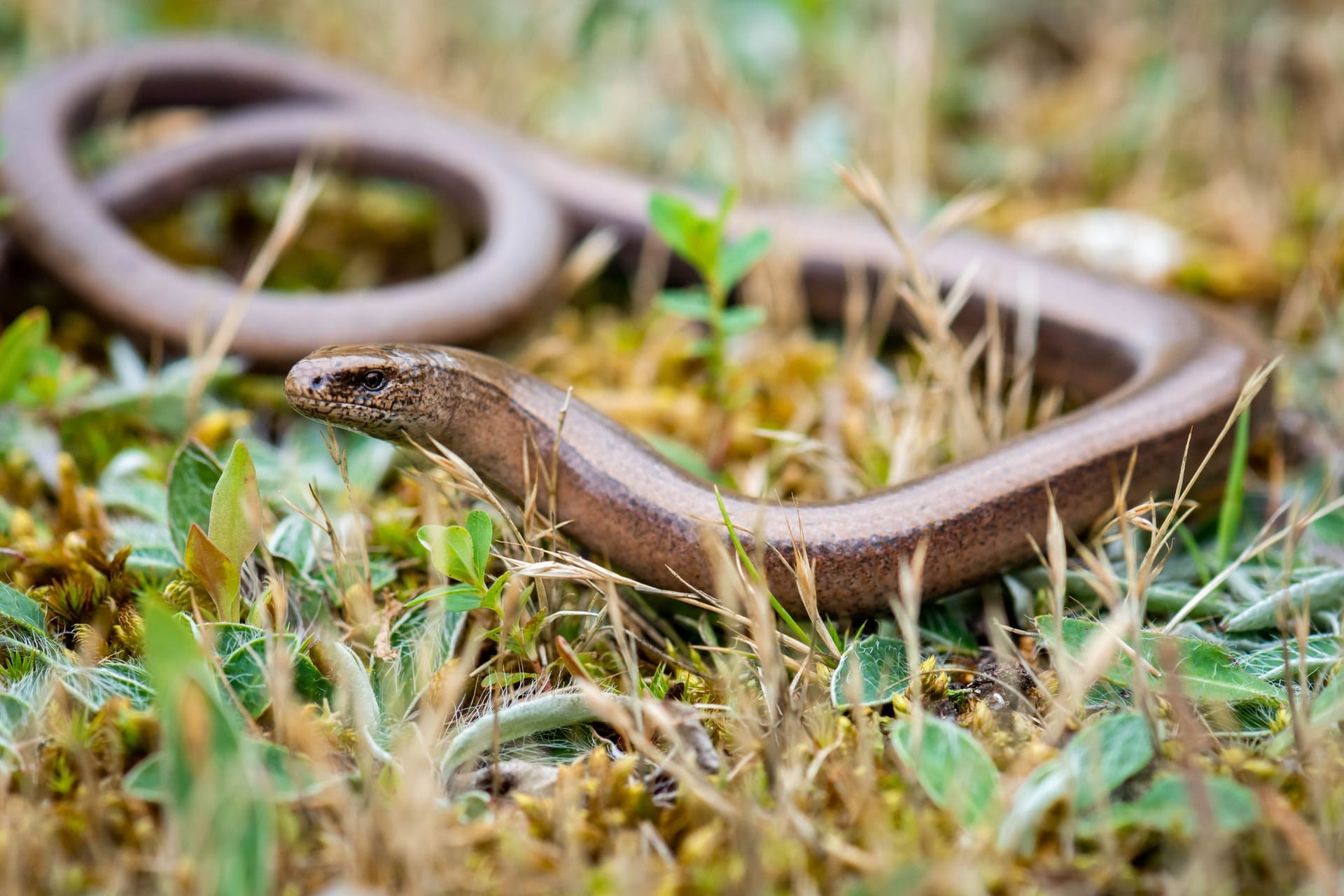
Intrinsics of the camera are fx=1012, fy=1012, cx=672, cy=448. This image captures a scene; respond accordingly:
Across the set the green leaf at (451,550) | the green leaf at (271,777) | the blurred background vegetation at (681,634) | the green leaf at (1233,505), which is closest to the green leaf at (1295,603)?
the blurred background vegetation at (681,634)

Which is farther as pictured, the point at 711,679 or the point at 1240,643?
the point at 1240,643

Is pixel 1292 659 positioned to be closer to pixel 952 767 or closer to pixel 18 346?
pixel 952 767

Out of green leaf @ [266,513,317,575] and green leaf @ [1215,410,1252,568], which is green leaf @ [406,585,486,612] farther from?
green leaf @ [1215,410,1252,568]

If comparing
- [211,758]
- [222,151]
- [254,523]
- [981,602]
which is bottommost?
[981,602]

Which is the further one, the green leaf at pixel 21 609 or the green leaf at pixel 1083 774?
the green leaf at pixel 21 609

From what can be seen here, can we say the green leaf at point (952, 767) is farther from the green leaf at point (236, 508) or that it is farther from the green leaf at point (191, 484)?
the green leaf at point (191, 484)

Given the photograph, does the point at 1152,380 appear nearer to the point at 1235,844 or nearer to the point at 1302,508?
the point at 1302,508

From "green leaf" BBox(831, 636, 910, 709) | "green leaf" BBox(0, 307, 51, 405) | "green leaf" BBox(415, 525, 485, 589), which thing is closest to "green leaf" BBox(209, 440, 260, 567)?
"green leaf" BBox(415, 525, 485, 589)

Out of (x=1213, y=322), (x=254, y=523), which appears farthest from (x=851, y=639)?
(x=1213, y=322)
